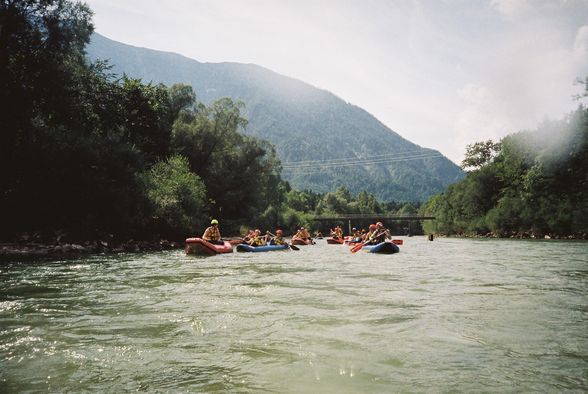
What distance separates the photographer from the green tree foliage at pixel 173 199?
27.8 m

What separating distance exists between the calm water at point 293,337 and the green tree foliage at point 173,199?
17745 millimetres

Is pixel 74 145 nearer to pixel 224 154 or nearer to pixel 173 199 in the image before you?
pixel 173 199

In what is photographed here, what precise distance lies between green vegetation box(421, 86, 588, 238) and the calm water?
1484 inches

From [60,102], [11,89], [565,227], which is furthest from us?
[565,227]

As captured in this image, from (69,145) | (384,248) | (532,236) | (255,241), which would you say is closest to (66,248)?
(69,145)

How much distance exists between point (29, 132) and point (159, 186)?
9.54m

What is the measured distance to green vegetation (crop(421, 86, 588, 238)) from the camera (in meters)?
43.2

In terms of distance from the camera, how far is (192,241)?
752 inches

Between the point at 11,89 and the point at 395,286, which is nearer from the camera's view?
the point at 395,286

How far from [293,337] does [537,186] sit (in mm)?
51157

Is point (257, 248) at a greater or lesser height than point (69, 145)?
lesser

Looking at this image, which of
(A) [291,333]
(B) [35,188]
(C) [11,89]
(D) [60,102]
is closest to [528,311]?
(A) [291,333]

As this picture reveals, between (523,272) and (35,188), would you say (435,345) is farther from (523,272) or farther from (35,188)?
(35,188)

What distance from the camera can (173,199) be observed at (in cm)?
2820
